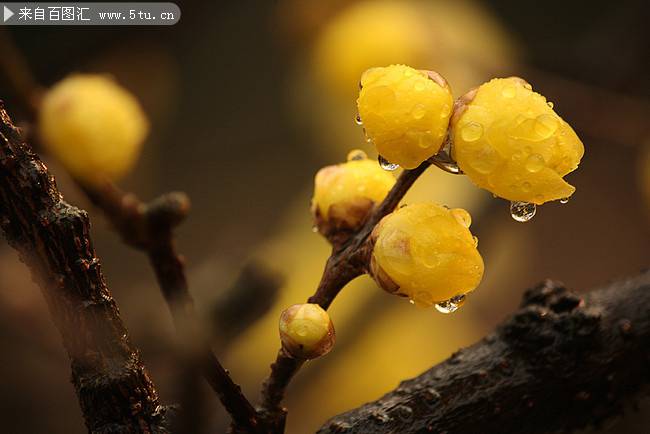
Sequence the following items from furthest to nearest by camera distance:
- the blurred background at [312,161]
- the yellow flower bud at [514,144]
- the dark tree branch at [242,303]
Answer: the blurred background at [312,161]
the dark tree branch at [242,303]
the yellow flower bud at [514,144]

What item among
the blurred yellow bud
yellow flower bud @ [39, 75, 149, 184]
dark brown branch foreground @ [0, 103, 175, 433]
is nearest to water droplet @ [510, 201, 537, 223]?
dark brown branch foreground @ [0, 103, 175, 433]

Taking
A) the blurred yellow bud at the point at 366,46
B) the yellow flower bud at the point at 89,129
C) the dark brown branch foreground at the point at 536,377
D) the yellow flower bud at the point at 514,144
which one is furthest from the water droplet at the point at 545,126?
the blurred yellow bud at the point at 366,46

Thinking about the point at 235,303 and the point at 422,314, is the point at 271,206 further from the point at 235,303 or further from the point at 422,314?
the point at 235,303

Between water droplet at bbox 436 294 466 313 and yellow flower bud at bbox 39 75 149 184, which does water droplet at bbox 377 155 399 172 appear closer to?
water droplet at bbox 436 294 466 313

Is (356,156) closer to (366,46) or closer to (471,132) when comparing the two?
(471,132)

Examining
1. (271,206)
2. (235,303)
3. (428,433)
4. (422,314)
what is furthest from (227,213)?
(428,433)

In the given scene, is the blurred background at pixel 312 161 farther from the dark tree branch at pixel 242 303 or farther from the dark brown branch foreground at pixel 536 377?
the dark brown branch foreground at pixel 536 377
